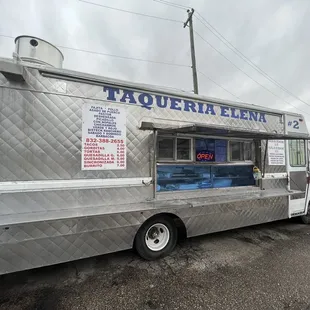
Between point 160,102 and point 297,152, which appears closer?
point 160,102

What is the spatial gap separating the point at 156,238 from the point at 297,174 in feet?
14.0

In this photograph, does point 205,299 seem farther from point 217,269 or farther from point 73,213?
point 73,213

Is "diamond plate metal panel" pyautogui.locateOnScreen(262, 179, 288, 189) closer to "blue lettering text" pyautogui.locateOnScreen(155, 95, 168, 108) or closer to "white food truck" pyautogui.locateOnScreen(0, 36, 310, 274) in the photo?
"white food truck" pyautogui.locateOnScreen(0, 36, 310, 274)

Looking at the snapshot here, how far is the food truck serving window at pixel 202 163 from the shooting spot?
3859 mm

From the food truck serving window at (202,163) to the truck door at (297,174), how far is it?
116 centimetres

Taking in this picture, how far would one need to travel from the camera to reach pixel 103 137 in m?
3.21

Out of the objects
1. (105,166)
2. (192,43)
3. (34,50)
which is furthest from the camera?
(192,43)

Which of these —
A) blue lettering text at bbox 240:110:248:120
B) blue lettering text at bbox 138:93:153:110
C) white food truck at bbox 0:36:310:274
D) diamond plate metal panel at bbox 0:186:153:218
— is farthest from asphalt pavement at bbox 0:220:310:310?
blue lettering text at bbox 240:110:248:120

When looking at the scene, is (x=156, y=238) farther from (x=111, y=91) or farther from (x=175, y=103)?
(x=111, y=91)

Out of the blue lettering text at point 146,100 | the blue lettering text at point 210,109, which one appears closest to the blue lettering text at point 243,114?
the blue lettering text at point 210,109

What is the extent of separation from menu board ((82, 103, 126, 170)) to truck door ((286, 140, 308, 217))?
435cm

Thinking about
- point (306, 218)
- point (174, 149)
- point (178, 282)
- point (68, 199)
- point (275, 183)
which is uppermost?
point (174, 149)

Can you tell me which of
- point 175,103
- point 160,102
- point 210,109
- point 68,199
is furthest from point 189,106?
point 68,199

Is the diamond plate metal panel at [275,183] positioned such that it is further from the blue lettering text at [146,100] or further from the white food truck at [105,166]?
the blue lettering text at [146,100]
